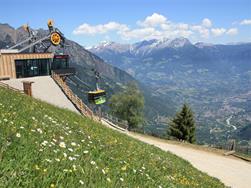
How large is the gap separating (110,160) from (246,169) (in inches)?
1279

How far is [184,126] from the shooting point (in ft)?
250

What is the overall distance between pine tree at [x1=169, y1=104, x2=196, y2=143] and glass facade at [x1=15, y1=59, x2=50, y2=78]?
29.6 m

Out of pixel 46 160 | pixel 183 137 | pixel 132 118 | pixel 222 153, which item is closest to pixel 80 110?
pixel 222 153

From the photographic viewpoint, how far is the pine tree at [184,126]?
75812 millimetres

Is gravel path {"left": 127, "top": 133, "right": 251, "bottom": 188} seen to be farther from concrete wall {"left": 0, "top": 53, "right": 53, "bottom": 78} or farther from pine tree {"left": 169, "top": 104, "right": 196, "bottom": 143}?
concrete wall {"left": 0, "top": 53, "right": 53, "bottom": 78}

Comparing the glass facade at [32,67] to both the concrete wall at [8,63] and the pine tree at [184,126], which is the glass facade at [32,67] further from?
A: the pine tree at [184,126]

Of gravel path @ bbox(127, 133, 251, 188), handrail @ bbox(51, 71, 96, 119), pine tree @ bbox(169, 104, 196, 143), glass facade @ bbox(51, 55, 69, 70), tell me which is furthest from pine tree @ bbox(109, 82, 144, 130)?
gravel path @ bbox(127, 133, 251, 188)

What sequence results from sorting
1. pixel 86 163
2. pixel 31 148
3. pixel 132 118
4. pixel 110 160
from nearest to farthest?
pixel 31 148
pixel 86 163
pixel 110 160
pixel 132 118

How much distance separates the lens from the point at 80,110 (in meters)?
51.1

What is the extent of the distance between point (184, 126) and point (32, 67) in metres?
34.0

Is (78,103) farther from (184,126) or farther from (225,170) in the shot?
(184,126)

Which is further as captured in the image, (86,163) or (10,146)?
(86,163)

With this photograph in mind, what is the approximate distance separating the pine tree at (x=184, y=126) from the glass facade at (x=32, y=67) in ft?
97.0

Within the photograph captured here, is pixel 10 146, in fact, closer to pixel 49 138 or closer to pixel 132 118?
pixel 49 138
